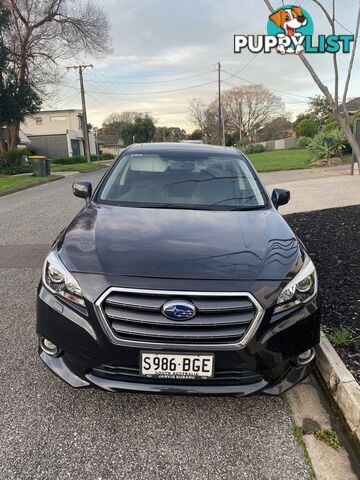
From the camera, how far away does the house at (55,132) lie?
164ft

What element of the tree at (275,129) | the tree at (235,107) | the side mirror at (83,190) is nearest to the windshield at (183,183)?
the side mirror at (83,190)

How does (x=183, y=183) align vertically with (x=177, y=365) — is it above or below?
above

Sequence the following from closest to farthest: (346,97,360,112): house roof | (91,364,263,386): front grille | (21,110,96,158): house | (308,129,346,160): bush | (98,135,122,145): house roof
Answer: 1. (91,364,263,386): front grille
2. (308,129,346,160): bush
3. (346,97,360,112): house roof
4. (21,110,96,158): house
5. (98,135,122,145): house roof

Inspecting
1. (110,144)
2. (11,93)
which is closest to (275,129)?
(110,144)

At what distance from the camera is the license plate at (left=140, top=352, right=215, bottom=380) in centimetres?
215

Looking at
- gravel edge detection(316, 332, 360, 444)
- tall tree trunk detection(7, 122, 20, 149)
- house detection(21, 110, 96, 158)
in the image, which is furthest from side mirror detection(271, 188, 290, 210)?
house detection(21, 110, 96, 158)

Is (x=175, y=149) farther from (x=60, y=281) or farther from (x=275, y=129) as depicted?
(x=275, y=129)

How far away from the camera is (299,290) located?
7.82ft

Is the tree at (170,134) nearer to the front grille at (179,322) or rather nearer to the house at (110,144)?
the house at (110,144)

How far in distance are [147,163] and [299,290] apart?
7.23 ft

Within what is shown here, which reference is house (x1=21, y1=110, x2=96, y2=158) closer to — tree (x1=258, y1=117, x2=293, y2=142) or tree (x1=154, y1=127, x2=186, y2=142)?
tree (x1=258, y1=117, x2=293, y2=142)

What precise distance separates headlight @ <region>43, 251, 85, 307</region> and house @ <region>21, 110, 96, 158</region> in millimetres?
50292

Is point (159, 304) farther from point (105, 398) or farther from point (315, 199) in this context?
point (315, 199)

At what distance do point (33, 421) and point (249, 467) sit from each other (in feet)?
4.16
